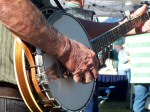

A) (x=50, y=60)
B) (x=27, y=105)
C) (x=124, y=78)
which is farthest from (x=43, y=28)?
(x=124, y=78)

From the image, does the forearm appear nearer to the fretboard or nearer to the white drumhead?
the white drumhead

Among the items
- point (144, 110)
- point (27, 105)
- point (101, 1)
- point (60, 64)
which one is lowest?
point (144, 110)

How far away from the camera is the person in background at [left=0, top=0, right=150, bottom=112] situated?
44.0 inches

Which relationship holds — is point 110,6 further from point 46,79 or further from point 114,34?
point 46,79

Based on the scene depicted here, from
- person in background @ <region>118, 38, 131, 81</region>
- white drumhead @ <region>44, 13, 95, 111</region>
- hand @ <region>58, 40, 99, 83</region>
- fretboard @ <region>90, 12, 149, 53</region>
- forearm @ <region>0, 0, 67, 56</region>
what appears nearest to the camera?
forearm @ <region>0, 0, 67, 56</region>

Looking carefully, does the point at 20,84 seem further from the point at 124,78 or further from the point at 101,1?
the point at 101,1

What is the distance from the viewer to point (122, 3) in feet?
46.1

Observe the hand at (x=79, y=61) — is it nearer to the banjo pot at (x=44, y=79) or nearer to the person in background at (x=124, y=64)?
the banjo pot at (x=44, y=79)

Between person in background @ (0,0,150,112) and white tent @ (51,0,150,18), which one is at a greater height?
white tent @ (51,0,150,18)

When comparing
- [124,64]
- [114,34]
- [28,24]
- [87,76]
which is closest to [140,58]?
[114,34]

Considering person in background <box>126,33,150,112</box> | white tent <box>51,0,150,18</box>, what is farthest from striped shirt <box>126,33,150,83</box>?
white tent <box>51,0,150,18</box>

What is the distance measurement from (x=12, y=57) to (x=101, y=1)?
11.7m

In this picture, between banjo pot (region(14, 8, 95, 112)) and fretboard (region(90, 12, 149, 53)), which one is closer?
banjo pot (region(14, 8, 95, 112))

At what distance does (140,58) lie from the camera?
4.71 m
